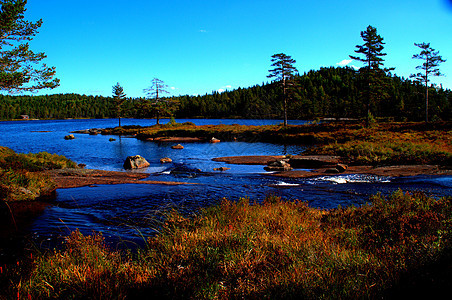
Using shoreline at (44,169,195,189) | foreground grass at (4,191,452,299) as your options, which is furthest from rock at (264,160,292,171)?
foreground grass at (4,191,452,299)

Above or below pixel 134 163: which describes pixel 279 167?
below

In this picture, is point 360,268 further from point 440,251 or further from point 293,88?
point 293,88

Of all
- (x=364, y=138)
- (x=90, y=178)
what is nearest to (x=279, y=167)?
(x=90, y=178)

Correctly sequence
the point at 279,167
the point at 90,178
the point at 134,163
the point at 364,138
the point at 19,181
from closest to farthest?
1. the point at 19,181
2. the point at 90,178
3. the point at 279,167
4. the point at 134,163
5. the point at 364,138

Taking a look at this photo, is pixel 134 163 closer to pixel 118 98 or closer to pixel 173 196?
pixel 173 196

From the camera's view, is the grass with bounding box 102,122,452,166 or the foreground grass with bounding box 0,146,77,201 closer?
the foreground grass with bounding box 0,146,77,201

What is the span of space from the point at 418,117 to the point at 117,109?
96.3m

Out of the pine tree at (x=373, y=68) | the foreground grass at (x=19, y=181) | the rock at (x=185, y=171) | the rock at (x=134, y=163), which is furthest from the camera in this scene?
the pine tree at (x=373, y=68)

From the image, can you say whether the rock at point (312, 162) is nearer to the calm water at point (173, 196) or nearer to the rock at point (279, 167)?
the rock at point (279, 167)

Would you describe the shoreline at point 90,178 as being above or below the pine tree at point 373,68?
below

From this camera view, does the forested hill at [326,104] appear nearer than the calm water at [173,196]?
No

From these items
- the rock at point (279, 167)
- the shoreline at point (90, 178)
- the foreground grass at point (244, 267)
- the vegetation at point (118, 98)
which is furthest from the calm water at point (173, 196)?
the vegetation at point (118, 98)

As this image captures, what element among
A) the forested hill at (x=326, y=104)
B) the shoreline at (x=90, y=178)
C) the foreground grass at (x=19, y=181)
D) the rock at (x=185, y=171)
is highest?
the forested hill at (x=326, y=104)

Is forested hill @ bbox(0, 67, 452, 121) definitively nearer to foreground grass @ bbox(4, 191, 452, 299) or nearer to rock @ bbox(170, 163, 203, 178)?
rock @ bbox(170, 163, 203, 178)
